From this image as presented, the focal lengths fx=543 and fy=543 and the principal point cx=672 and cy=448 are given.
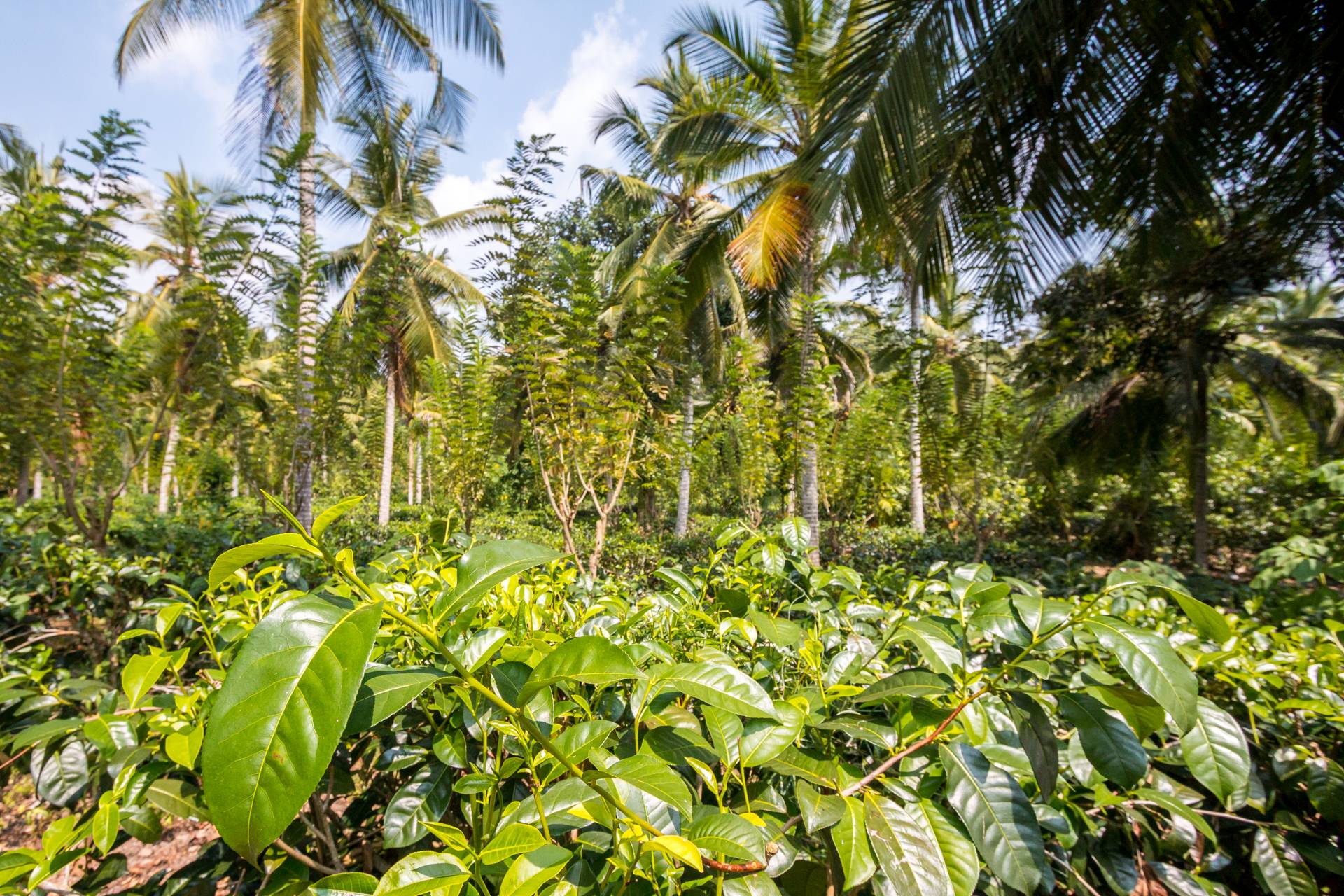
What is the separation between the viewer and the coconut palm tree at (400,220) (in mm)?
8464

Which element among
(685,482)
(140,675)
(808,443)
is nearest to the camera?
(140,675)

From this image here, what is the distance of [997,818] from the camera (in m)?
0.63

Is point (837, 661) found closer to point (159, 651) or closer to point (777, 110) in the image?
point (159, 651)

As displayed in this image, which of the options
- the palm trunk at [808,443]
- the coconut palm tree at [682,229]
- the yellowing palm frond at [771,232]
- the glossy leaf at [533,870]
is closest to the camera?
the glossy leaf at [533,870]

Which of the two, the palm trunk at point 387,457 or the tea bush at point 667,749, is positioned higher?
the palm trunk at point 387,457

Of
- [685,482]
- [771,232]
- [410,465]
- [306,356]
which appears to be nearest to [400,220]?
[306,356]

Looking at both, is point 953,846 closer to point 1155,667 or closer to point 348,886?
point 1155,667

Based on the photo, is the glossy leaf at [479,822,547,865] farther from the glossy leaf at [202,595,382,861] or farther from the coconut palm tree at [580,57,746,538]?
the coconut palm tree at [580,57,746,538]

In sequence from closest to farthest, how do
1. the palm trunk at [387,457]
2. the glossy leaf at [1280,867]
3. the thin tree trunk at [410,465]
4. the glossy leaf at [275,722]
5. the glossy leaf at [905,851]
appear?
the glossy leaf at [275,722] → the glossy leaf at [905,851] → the glossy leaf at [1280,867] → the palm trunk at [387,457] → the thin tree trunk at [410,465]

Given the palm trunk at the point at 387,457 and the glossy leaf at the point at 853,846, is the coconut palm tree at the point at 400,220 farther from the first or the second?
the glossy leaf at the point at 853,846

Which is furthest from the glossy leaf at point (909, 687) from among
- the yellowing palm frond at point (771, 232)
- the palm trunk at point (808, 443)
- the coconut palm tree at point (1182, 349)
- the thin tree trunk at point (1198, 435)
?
the thin tree trunk at point (1198, 435)

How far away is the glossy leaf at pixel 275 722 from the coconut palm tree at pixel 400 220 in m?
4.39

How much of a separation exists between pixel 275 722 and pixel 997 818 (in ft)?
2.43

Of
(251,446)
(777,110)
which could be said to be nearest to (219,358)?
(251,446)
